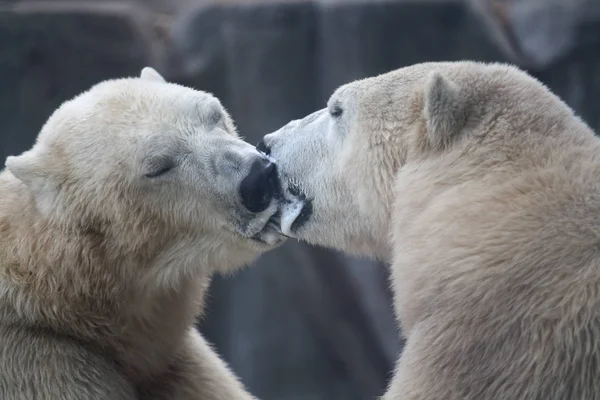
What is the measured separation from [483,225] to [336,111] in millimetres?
677

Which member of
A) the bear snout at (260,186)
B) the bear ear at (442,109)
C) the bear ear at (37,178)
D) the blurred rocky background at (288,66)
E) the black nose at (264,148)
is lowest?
the bear ear at (442,109)

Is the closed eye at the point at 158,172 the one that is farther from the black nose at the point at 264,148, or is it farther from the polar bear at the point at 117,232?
the black nose at the point at 264,148

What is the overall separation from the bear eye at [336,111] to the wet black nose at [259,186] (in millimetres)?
236

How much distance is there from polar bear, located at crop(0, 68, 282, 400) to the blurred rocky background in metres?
2.69

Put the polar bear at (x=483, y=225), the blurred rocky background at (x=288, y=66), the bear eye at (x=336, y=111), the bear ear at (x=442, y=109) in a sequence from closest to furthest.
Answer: the polar bear at (x=483, y=225), the bear ear at (x=442, y=109), the bear eye at (x=336, y=111), the blurred rocky background at (x=288, y=66)

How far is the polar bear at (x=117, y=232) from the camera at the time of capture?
2576 millimetres

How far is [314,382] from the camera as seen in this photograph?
6043 mm

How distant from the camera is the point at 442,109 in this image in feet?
7.09

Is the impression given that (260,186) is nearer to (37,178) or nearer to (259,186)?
(259,186)

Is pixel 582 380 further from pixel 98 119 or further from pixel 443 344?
pixel 98 119

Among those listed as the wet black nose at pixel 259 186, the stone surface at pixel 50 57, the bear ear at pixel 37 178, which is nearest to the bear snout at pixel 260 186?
the wet black nose at pixel 259 186

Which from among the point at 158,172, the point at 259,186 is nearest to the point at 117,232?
the point at 158,172

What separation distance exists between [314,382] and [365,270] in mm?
1069

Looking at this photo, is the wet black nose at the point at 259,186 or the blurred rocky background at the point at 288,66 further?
the blurred rocky background at the point at 288,66
